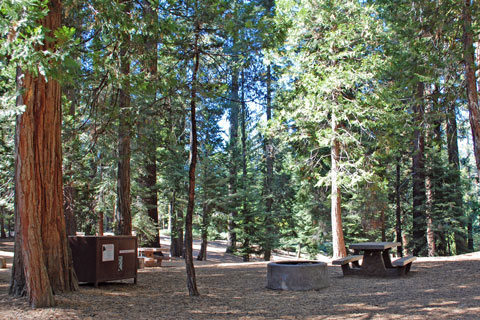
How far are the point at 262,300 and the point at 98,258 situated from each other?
10.3ft

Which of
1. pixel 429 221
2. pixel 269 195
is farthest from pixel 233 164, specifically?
pixel 429 221

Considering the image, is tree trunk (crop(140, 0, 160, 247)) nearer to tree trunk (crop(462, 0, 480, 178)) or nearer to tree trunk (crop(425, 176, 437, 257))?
tree trunk (crop(462, 0, 480, 178))

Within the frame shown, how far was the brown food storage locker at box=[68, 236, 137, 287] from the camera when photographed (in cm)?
762

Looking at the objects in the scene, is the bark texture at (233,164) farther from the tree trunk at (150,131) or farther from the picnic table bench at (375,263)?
the picnic table bench at (375,263)

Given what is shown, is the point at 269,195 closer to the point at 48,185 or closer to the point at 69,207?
the point at 69,207

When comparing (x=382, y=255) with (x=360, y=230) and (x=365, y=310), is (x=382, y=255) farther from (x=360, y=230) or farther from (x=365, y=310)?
(x=360, y=230)

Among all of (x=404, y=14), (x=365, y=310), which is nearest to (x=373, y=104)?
(x=404, y=14)

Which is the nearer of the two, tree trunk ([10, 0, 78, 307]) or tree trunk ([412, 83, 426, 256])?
tree trunk ([10, 0, 78, 307])

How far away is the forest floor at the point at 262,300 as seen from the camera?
555cm

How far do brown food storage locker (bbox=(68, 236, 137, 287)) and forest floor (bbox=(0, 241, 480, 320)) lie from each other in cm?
22

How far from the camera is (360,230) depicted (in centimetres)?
1967

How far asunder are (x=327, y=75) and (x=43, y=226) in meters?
9.66

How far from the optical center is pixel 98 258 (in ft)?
25.2

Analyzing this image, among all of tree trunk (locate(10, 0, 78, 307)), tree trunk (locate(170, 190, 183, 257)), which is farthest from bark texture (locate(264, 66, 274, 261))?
tree trunk (locate(10, 0, 78, 307))
